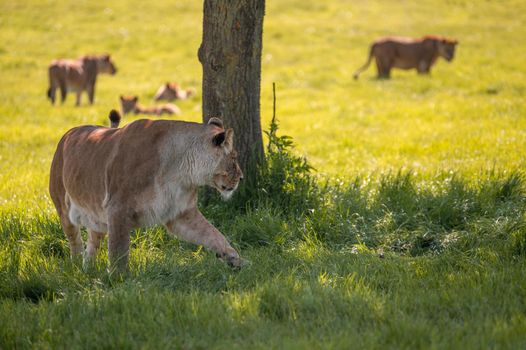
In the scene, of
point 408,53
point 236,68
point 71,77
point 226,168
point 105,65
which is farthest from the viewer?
point 408,53

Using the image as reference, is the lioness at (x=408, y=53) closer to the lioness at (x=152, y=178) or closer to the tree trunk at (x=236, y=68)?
the tree trunk at (x=236, y=68)

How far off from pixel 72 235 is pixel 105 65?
661 inches

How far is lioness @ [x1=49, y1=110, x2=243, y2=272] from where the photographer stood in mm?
5664

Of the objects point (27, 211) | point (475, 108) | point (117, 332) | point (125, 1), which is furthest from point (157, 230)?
point (125, 1)

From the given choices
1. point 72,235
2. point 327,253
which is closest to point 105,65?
point 72,235

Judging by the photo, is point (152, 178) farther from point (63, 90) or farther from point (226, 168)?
point (63, 90)

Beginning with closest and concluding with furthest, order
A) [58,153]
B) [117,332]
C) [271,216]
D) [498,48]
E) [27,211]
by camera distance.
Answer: [117,332], [58,153], [271,216], [27,211], [498,48]

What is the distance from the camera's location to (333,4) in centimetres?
3759

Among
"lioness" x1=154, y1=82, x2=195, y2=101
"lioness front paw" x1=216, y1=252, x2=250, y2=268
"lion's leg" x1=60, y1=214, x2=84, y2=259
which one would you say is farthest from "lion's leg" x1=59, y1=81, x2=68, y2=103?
"lioness front paw" x1=216, y1=252, x2=250, y2=268

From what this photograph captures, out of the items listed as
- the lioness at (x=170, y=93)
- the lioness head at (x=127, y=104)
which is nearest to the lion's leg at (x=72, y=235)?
the lioness head at (x=127, y=104)

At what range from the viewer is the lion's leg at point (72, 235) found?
640 centimetres

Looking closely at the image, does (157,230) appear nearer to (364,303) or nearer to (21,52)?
(364,303)

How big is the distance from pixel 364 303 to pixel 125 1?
113 feet

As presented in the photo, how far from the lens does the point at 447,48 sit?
2356 cm
